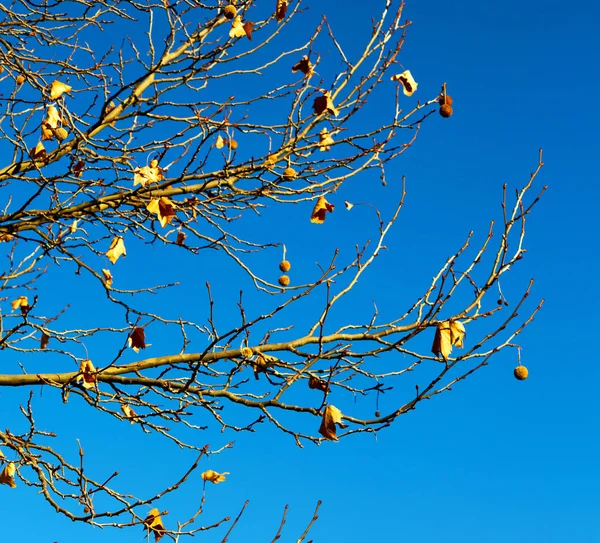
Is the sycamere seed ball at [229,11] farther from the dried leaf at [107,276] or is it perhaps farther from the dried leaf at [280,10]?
the dried leaf at [107,276]

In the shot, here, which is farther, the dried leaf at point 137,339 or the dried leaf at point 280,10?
the dried leaf at point 280,10

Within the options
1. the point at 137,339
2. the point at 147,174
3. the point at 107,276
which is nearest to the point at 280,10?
the point at 147,174

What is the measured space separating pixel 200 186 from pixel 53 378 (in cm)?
158

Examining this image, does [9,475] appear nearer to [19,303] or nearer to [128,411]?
[128,411]

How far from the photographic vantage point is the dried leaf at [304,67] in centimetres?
532

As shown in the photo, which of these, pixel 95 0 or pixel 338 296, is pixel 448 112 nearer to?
pixel 338 296

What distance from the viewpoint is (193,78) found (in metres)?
5.50

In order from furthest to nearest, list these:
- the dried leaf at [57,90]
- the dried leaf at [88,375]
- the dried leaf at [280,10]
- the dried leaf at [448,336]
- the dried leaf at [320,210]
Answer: the dried leaf at [280,10], the dried leaf at [320,210], the dried leaf at [57,90], the dried leaf at [88,375], the dried leaf at [448,336]

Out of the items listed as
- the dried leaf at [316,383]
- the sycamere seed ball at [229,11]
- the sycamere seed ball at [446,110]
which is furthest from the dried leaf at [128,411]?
the sycamere seed ball at [229,11]

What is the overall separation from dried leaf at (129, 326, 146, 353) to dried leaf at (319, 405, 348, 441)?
142cm

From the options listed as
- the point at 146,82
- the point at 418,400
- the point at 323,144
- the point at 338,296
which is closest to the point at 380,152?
the point at 323,144

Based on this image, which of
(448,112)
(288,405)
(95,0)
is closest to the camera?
(288,405)

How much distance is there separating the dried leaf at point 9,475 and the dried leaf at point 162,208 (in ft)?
5.67

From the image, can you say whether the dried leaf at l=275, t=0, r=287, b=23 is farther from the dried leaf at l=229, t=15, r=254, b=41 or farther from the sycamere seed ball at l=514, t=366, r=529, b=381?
the sycamere seed ball at l=514, t=366, r=529, b=381
